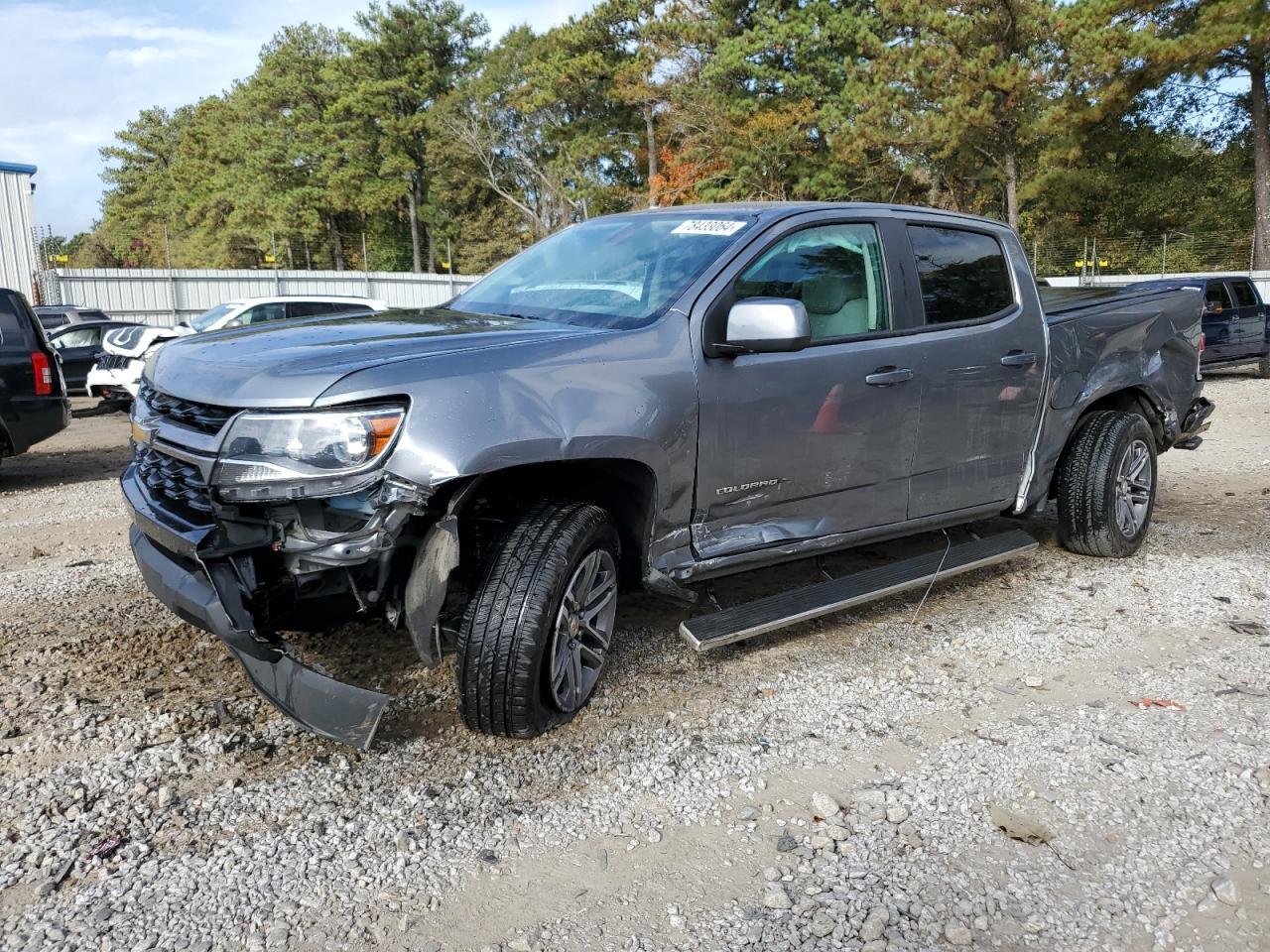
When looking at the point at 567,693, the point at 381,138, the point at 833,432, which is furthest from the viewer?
the point at 381,138

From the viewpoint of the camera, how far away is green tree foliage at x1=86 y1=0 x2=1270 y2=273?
28328 mm

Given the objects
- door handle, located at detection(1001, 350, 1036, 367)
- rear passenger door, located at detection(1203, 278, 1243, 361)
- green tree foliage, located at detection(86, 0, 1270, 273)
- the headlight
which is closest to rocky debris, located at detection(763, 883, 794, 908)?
the headlight

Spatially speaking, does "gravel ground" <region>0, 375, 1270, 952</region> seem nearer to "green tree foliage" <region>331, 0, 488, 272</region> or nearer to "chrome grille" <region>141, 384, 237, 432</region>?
"chrome grille" <region>141, 384, 237, 432</region>

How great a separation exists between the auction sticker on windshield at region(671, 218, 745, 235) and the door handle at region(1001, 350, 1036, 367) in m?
1.57

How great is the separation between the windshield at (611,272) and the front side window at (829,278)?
19 cm

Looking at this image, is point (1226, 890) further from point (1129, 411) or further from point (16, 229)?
point (16, 229)

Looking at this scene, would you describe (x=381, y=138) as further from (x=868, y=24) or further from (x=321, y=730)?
(x=321, y=730)

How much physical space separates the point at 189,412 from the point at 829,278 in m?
2.49

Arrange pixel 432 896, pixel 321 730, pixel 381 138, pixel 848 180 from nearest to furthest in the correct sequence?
pixel 432 896
pixel 321 730
pixel 848 180
pixel 381 138

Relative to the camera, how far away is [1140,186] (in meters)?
36.3

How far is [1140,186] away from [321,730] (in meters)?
40.3

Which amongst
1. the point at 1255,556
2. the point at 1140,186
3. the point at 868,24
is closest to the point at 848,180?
the point at 868,24

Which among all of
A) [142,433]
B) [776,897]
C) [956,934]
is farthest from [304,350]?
[956,934]

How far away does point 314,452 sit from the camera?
2777 mm
